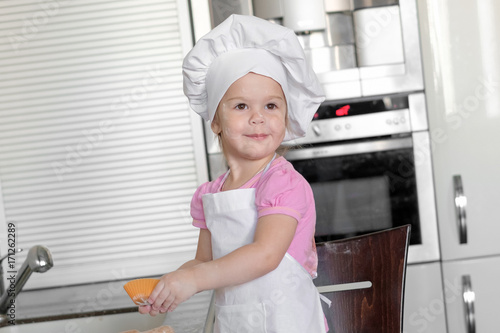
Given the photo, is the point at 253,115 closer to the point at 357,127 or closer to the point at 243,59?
the point at 243,59

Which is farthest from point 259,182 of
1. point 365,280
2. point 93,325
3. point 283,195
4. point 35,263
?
point 93,325

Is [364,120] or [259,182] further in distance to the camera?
[364,120]

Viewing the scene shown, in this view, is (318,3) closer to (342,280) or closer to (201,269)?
(342,280)

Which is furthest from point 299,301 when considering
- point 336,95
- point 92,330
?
point 336,95

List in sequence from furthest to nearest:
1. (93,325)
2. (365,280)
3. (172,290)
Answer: (93,325) → (365,280) → (172,290)

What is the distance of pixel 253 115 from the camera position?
36.0 inches

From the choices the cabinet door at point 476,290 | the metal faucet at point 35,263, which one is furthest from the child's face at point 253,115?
the cabinet door at point 476,290

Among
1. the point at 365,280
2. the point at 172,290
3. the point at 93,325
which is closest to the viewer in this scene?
the point at 172,290

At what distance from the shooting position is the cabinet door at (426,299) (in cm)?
191

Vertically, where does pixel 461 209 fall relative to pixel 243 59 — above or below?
below

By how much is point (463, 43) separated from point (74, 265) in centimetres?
141

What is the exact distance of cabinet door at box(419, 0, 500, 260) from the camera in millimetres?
1869

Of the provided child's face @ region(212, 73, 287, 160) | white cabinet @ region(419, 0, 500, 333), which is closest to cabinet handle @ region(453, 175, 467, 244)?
white cabinet @ region(419, 0, 500, 333)

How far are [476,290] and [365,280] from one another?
37.0 inches
